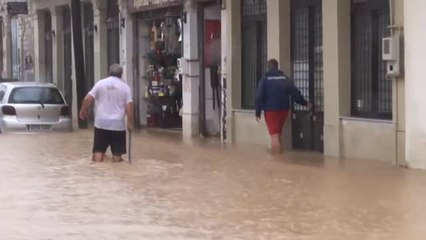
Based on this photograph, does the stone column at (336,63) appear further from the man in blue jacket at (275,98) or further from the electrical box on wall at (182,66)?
the electrical box on wall at (182,66)

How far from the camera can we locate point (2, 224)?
10.2 meters

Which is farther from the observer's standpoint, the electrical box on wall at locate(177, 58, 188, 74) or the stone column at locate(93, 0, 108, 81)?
the stone column at locate(93, 0, 108, 81)

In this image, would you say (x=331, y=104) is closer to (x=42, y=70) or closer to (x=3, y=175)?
(x=3, y=175)

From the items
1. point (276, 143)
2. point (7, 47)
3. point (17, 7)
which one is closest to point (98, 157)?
point (276, 143)

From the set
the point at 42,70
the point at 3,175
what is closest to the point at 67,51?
the point at 42,70

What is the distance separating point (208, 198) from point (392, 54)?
4809mm

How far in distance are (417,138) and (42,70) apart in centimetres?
2470

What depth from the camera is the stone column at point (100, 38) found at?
30.9 m

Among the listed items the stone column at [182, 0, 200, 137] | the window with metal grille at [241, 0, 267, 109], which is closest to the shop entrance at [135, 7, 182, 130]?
the stone column at [182, 0, 200, 137]

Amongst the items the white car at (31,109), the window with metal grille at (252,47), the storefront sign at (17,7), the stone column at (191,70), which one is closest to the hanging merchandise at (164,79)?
the stone column at (191,70)

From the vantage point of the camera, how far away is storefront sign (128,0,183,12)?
25359 mm

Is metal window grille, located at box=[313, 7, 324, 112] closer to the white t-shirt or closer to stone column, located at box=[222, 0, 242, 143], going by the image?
stone column, located at box=[222, 0, 242, 143]

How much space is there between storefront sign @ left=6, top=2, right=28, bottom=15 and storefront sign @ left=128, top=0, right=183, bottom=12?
1207 centimetres

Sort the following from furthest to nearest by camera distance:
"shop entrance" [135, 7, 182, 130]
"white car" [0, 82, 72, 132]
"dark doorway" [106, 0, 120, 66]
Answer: "dark doorway" [106, 0, 120, 66]
"shop entrance" [135, 7, 182, 130]
"white car" [0, 82, 72, 132]
